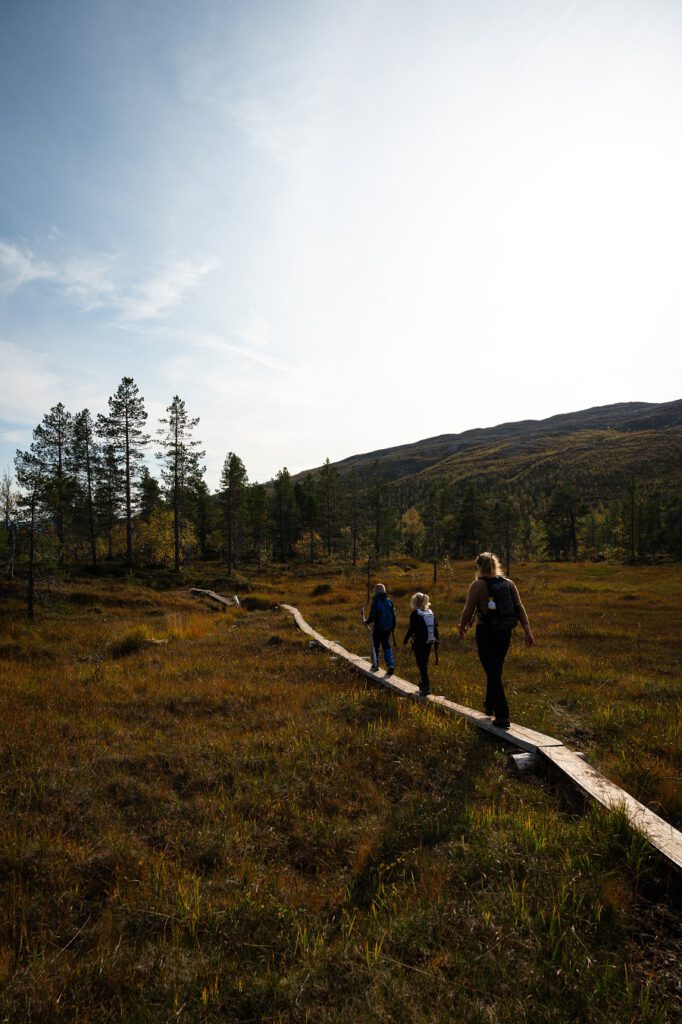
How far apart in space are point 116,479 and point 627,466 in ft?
576

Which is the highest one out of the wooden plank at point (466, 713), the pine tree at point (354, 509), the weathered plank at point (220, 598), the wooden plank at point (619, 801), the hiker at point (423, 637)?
the pine tree at point (354, 509)

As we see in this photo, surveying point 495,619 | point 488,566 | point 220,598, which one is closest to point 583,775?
point 495,619

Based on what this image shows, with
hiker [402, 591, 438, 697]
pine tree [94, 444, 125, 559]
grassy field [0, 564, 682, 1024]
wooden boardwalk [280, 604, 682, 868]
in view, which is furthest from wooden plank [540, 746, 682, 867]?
pine tree [94, 444, 125, 559]

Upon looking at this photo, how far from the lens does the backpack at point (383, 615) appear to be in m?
10.4

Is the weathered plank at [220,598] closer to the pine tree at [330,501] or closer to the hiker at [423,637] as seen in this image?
the hiker at [423,637]

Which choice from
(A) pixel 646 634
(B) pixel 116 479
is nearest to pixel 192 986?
(A) pixel 646 634

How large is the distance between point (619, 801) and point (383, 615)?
6285 millimetres

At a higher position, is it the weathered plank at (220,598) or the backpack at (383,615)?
the backpack at (383,615)

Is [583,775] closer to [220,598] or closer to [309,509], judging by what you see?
[220,598]

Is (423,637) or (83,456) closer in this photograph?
(423,637)

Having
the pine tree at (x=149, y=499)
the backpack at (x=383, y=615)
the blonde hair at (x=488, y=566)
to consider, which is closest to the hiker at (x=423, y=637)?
the backpack at (x=383, y=615)

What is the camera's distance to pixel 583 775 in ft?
16.3

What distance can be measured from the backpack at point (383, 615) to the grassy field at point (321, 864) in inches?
63.3

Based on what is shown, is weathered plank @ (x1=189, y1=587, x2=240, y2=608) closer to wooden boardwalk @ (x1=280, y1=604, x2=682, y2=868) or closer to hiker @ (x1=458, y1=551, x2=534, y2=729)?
wooden boardwalk @ (x1=280, y1=604, x2=682, y2=868)
